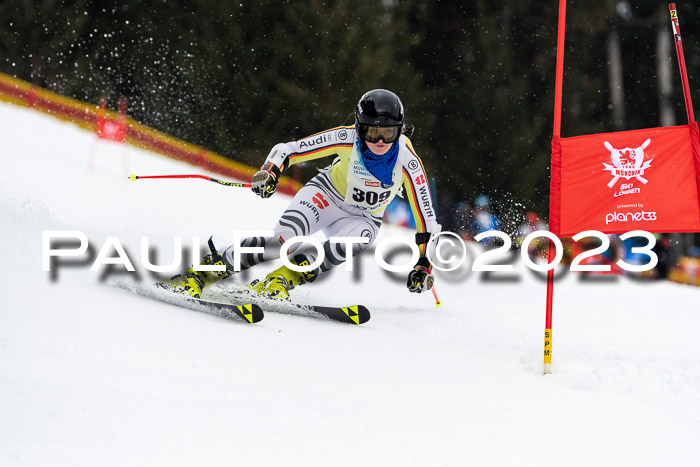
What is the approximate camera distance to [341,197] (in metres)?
5.46

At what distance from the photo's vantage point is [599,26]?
24188 mm

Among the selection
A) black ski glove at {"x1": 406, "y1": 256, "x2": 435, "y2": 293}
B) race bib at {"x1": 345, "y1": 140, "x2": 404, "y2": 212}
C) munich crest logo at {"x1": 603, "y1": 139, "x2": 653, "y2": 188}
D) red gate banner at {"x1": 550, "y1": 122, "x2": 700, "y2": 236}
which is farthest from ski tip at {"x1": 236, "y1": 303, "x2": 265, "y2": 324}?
munich crest logo at {"x1": 603, "y1": 139, "x2": 653, "y2": 188}

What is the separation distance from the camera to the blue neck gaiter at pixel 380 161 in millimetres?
5070

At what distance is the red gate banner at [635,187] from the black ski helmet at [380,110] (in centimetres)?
108

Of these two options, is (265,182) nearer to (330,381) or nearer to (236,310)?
(236,310)

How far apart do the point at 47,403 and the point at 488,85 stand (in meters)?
19.9

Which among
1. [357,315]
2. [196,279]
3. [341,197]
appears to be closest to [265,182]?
[341,197]

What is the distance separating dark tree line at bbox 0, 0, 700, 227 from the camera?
1958 cm

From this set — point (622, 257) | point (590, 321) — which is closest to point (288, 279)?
point (590, 321)

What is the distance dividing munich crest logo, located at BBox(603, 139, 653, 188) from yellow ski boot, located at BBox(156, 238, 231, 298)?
2.62m

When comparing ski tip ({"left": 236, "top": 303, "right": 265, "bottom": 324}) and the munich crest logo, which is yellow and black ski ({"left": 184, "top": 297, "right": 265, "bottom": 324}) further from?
the munich crest logo

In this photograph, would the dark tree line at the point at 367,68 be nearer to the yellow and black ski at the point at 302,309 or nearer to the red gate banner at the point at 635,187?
the yellow and black ski at the point at 302,309

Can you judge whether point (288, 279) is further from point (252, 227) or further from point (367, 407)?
point (252, 227)

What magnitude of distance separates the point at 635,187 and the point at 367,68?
1559 centimetres
